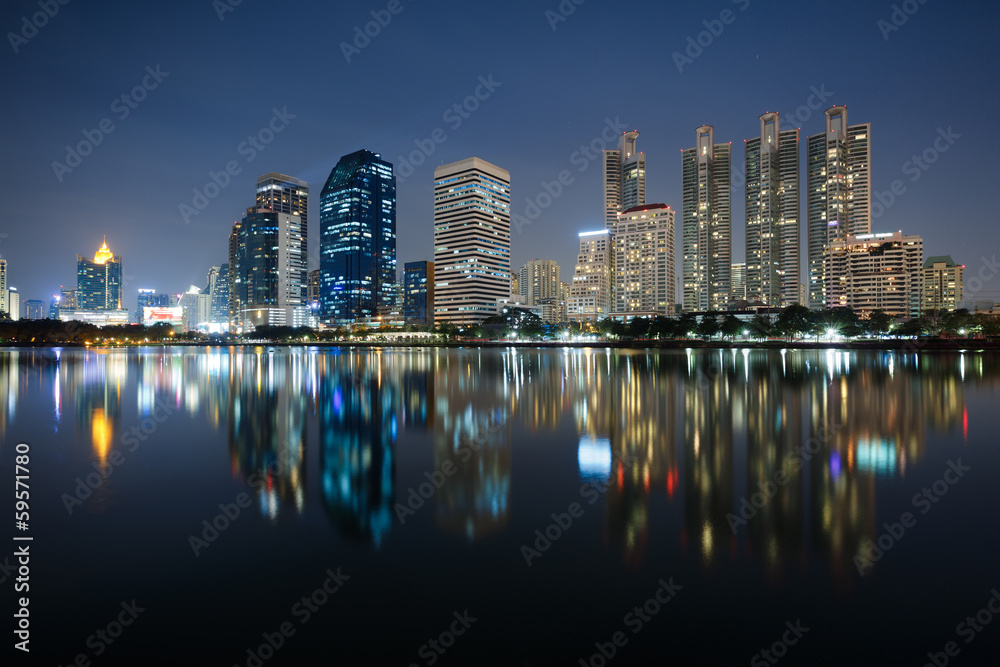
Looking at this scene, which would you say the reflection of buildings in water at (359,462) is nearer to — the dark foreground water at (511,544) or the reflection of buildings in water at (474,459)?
the dark foreground water at (511,544)

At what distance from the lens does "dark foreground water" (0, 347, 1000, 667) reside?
5480 millimetres

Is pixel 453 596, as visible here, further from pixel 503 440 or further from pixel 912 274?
pixel 912 274

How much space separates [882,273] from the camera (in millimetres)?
168125

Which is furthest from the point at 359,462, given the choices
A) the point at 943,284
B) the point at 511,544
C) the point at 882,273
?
the point at 943,284

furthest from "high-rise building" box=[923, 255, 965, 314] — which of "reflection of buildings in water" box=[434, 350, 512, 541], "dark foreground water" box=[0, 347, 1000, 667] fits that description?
"reflection of buildings in water" box=[434, 350, 512, 541]

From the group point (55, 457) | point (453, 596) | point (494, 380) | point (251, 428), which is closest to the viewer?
point (453, 596)

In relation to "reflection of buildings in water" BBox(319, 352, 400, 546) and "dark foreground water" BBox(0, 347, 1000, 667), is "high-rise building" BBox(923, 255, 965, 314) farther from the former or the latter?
"reflection of buildings in water" BBox(319, 352, 400, 546)

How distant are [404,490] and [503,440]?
16.4ft

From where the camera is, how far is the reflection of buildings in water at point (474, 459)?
29.1ft

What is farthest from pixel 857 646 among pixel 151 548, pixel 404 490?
pixel 151 548

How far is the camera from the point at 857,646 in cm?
534

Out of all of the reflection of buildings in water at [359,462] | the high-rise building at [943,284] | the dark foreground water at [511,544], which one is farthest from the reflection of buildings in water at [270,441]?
the high-rise building at [943,284]

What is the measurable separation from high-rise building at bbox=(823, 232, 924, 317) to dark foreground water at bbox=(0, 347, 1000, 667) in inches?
7299

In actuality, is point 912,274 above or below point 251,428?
above
